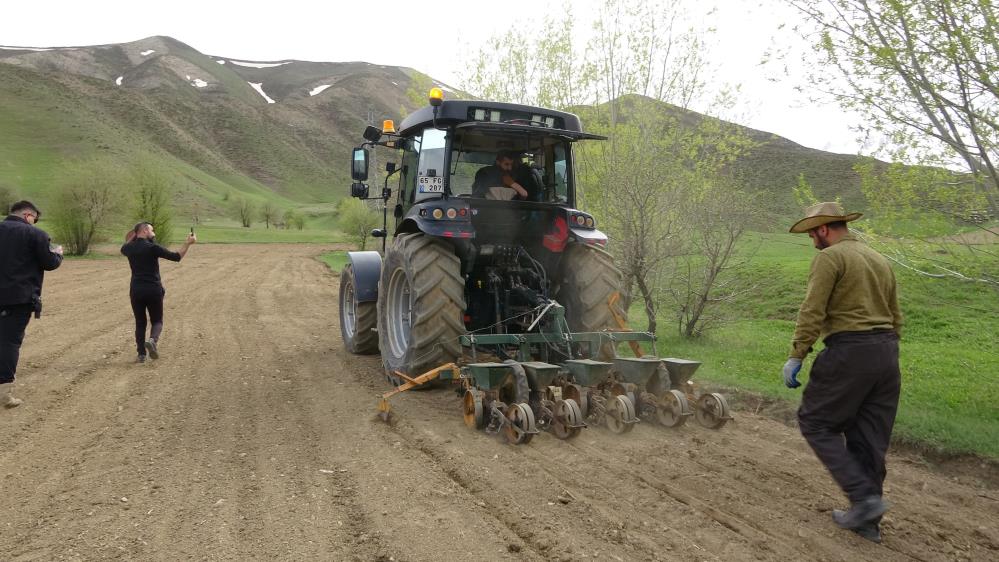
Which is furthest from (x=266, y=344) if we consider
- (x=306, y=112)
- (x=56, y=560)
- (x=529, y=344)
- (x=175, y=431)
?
(x=306, y=112)

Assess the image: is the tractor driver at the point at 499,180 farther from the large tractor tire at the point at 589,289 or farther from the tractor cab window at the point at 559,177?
the large tractor tire at the point at 589,289

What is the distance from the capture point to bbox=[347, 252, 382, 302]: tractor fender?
Result: 26.9ft

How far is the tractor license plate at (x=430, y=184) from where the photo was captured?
6640 millimetres

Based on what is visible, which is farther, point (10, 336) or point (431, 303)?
point (10, 336)

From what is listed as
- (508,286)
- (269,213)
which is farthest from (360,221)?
(269,213)

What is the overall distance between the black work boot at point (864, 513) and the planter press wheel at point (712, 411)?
154 cm

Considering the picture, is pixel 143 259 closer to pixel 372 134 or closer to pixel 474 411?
pixel 372 134

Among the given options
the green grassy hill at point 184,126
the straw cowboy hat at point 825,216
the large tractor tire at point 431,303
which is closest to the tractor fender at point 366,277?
the large tractor tire at point 431,303

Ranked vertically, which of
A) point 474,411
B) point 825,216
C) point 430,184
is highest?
point 430,184

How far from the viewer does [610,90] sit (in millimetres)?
12297

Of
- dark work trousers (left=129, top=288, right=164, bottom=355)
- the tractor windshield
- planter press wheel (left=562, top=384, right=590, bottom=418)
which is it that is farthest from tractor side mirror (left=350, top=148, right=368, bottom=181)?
planter press wheel (left=562, top=384, right=590, bottom=418)

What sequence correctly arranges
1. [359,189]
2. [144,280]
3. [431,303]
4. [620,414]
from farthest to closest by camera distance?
[144,280] → [359,189] → [431,303] → [620,414]

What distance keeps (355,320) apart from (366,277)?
0.61 meters

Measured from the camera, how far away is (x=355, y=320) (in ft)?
27.7
